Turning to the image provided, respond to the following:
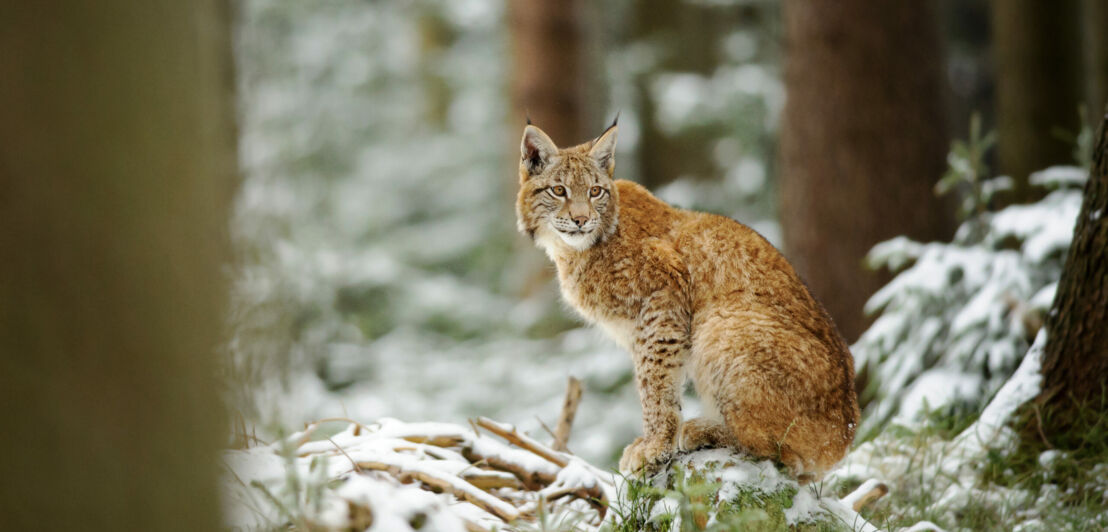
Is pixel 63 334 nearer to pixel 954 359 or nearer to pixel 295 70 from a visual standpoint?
pixel 954 359

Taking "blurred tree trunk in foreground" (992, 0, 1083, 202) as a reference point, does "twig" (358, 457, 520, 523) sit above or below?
below

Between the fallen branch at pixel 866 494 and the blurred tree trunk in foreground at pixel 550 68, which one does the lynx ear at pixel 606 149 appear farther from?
the blurred tree trunk in foreground at pixel 550 68

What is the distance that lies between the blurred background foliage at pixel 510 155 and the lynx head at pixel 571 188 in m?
0.57

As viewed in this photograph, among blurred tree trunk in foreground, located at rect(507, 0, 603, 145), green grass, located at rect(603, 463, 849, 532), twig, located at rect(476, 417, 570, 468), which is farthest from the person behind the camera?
blurred tree trunk in foreground, located at rect(507, 0, 603, 145)

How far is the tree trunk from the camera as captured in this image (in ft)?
27.9

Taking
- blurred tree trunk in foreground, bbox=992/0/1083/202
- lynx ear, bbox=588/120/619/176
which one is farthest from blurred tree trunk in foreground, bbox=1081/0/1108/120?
lynx ear, bbox=588/120/619/176

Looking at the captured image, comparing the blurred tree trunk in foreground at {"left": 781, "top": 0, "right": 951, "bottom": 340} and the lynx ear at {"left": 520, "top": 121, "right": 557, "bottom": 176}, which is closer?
the lynx ear at {"left": 520, "top": 121, "right": 557, "bottom": 176}

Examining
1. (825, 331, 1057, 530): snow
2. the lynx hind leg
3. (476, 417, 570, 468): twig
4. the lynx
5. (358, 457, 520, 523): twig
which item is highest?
the lynx

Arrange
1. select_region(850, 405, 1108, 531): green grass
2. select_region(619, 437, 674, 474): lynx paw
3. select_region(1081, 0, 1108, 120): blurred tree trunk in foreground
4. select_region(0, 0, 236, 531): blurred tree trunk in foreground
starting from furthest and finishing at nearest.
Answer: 1. select_region(1081, 0, 1108, 120): blurred tree trunk in foreground
2. select_region(850, 405, 1108, 531): green grass
3. select_region(619, 437, 674, 474): lynx paw
4. select_region(0, 0, 236, 531): blurred tree trunk in foreground

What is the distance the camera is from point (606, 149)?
10.9 ft

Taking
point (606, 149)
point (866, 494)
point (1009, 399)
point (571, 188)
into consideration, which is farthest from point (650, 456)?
point (1009, 399)

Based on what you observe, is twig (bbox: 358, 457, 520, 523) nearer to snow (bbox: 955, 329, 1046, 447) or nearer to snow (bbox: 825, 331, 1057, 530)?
snow (bbox: 825, 331, 1057, 530)

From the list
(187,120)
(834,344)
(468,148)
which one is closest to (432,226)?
(468,148)

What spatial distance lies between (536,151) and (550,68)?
5553 mm
